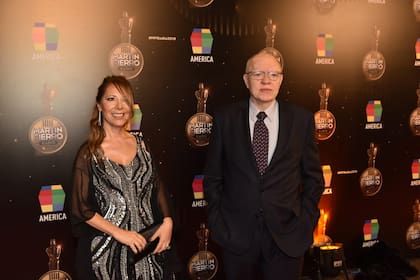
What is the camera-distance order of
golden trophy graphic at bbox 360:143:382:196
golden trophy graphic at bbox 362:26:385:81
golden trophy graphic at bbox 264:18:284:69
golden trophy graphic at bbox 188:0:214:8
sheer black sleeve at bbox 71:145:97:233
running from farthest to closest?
golden trophy graphic at bbox 360:143:382:196, golden trophy graphic at bbox 362:26:385:81, golden trophy graphic at bbox 264:18:284:69, golden trophy graphic at bbox 188:0:214:8, sheer black sleeve at bbox 71:145:97:233

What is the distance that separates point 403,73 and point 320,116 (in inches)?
34.5

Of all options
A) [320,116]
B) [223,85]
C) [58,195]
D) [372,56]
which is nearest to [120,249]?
[58,195]

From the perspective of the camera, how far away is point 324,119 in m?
3.81

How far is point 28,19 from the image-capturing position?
2.93 meters

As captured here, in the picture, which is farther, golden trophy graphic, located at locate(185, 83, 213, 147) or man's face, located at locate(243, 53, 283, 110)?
golden trophy graphic, located at locate(185, 83, 213, 147)

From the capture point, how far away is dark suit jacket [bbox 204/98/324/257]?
2561 mm

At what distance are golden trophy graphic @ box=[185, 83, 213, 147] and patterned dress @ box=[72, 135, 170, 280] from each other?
0.88 meters

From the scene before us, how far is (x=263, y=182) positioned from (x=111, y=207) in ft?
2.63

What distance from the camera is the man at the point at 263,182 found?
2.56 metres

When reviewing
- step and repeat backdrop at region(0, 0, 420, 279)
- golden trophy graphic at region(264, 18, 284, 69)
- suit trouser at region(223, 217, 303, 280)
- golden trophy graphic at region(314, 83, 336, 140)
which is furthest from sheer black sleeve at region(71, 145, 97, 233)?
golden trophy graphic at region(314, 83, 336, 140)

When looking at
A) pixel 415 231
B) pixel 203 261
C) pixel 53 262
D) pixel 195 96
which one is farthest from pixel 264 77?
pixel 415 231

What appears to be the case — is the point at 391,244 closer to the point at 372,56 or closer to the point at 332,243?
the point at 332,243

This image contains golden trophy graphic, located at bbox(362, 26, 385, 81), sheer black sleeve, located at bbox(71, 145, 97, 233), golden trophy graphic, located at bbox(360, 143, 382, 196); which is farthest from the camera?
golden trophy graphic, located at bbox(360, 143, 382, 196)

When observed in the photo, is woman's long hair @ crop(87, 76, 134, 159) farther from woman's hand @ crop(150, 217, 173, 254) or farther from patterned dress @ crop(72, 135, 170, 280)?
woman's hand @ crop(150, 217, 173, 254)
